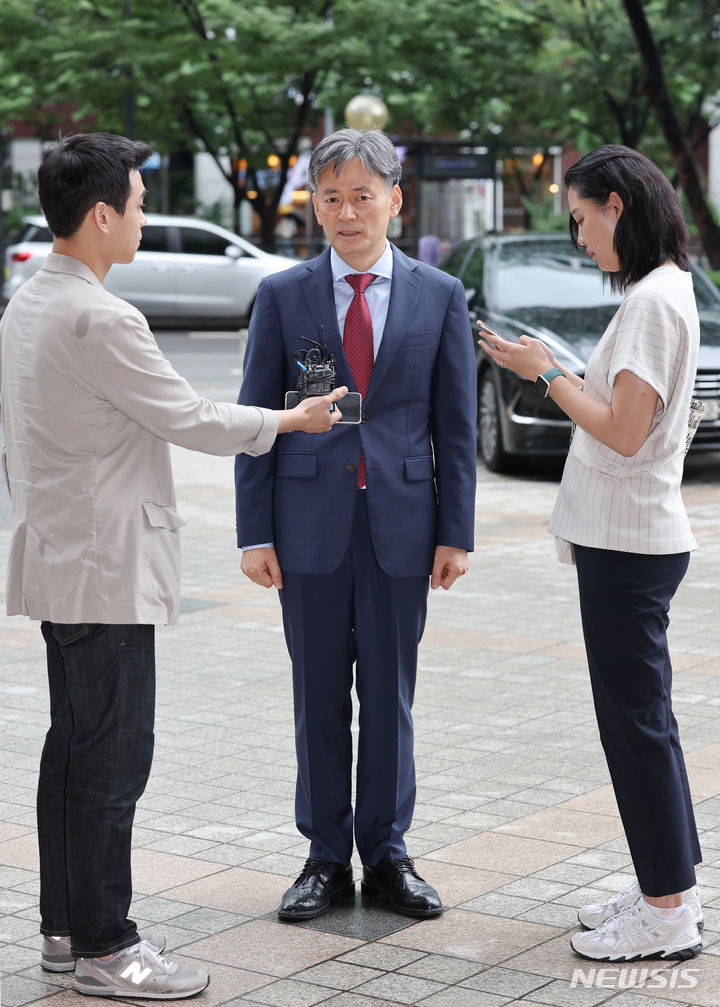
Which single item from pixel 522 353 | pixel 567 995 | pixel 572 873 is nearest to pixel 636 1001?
pixel 567 995

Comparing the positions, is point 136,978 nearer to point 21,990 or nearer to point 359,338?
point 21,990

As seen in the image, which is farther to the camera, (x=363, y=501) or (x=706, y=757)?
(x=706, y=757)

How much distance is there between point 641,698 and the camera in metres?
3.71

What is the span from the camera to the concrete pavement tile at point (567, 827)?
461 centimetres

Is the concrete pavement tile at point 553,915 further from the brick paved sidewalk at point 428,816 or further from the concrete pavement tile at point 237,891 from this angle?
the concrete pavement tile at point 237,891

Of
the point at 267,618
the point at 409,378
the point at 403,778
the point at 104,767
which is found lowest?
the point at 267,618

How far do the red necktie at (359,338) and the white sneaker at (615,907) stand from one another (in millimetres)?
1202

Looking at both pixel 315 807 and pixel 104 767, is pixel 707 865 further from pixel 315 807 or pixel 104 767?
pixel 104 767

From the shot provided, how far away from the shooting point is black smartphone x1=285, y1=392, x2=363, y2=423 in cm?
387

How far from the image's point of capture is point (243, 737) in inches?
228

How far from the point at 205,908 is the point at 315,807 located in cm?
38

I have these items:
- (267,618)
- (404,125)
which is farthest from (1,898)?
(404,125)

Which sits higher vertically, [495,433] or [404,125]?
[404,125]

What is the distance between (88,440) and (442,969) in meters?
1.47
